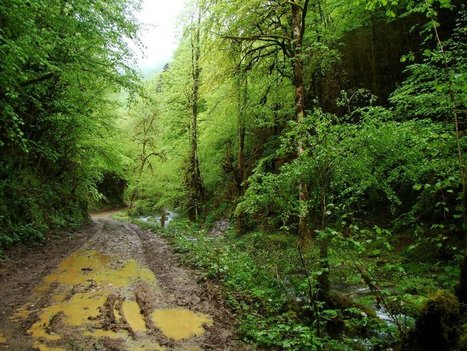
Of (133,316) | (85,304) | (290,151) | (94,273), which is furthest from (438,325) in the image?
(94,273)

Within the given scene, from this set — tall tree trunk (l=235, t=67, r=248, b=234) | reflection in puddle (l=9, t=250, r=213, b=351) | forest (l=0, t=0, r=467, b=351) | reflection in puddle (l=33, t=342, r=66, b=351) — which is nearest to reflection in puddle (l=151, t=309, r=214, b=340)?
reflection in puddle (l=9, t=250, r=213, b=351)

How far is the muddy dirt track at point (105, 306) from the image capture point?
184 inches

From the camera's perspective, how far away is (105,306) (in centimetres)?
587

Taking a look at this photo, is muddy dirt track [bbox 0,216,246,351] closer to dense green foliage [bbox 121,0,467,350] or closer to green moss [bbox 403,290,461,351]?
dense green foliage [bbox 121,0,467,350]

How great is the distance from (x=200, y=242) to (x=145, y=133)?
75.0ft

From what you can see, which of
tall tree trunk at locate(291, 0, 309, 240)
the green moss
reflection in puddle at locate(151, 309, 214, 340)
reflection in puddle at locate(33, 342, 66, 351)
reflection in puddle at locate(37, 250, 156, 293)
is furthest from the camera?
tall tree trunk at locate(291, 0, 309, 240)

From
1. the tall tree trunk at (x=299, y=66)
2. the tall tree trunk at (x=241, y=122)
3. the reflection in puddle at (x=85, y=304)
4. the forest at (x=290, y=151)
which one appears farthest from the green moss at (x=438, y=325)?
the tall tree trunk at (x=241, y=122)

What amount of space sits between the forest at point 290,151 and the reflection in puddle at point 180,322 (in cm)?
72

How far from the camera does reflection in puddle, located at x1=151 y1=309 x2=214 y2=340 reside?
5.11m

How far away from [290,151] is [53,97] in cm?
1059

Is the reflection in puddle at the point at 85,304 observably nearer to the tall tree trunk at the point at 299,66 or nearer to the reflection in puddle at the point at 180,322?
the reflection in puddle at the point at 180,322

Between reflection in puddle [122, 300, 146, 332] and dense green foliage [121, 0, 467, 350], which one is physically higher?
dense green foliage [121, 0, 467, 350]

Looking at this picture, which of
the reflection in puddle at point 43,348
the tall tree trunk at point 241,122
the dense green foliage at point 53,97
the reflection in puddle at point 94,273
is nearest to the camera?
the reflection in puddle at point 43,348

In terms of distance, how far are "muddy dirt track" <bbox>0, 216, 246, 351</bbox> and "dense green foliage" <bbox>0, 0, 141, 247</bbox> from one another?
250 cm
